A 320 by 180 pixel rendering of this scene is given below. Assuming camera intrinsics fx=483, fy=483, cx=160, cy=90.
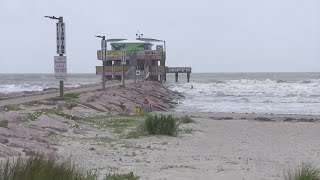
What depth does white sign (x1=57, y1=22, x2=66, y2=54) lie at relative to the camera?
18.7 meters

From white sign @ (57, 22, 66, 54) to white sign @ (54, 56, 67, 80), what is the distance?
0.30 meters

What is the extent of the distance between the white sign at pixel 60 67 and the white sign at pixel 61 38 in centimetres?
30

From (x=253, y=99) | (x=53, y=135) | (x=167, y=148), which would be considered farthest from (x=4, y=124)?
(x=253, y=99)

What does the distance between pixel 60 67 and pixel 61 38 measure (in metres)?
1.16

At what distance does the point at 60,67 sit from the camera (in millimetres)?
18672

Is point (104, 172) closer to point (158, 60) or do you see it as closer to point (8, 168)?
point (8, 168)

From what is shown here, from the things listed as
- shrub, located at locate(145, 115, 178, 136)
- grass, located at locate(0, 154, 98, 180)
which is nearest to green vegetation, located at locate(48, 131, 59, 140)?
shrub, located at locate(145, 115, 178, 136)

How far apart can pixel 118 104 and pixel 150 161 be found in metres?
16.5

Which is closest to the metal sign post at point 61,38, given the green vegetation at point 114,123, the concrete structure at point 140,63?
the green vegetation at point 114,123

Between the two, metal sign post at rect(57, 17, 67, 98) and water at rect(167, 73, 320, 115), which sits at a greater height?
metal sign post at rect(57, 17, 67, 98)

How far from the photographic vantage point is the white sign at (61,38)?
18.7 meters

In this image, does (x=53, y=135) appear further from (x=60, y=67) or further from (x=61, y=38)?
(x=61, y=38)

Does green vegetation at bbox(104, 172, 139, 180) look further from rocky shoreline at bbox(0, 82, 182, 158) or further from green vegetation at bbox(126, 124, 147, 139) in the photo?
green vegetation at bbox(126, 124, 147, 139)

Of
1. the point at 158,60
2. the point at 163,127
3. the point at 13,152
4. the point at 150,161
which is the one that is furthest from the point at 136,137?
the point at 158,60
